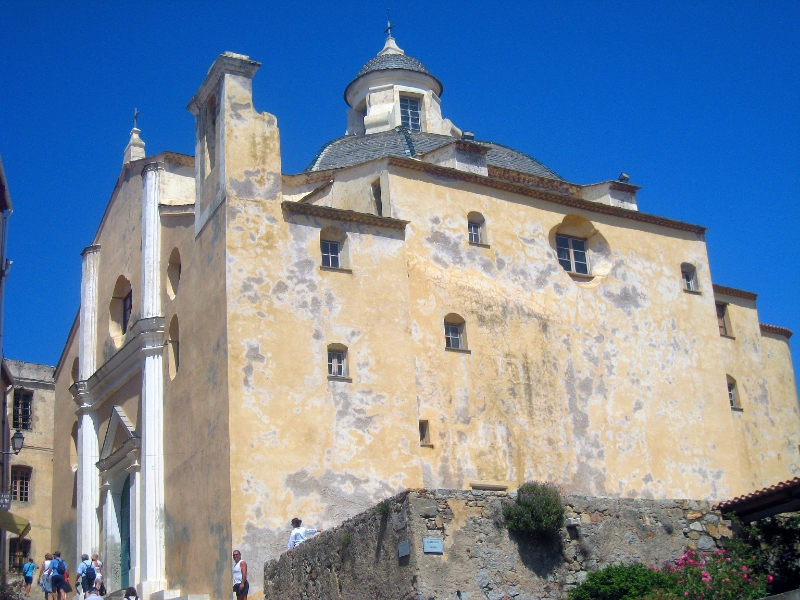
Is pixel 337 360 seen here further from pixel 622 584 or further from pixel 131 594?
pixel 622 584

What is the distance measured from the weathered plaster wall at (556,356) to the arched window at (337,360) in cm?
200

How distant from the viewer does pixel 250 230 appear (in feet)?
87.0

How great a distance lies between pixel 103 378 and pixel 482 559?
1982 centimetres

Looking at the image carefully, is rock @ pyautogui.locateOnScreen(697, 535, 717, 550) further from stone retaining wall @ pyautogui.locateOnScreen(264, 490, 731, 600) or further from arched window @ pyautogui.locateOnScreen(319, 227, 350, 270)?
arched window @ pyautogui.locateOnScreen(319, 227, 350, 270)

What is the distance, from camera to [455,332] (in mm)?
28953

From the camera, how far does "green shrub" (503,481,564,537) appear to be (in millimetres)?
17156

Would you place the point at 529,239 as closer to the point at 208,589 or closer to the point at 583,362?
the point at 583,362

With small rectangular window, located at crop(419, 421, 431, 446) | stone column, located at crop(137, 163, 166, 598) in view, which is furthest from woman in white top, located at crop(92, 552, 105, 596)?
small rectangular window, located at crop(419, 421, 431, 446)

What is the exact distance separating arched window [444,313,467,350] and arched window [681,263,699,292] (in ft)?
29.2

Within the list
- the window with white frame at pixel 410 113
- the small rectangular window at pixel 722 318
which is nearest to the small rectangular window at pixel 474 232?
the small rectangular window at pixel 722 318

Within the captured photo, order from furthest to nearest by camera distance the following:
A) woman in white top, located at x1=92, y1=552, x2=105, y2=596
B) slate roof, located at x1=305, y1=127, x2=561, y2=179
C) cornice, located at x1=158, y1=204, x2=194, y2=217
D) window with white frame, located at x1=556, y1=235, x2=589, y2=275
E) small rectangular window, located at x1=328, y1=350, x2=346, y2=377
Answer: slate roof, located at x1=305, y1=127, x2=561, y2=179 → window with white frame, located at x1=556, y1=235, x2=589, y2=275 → cornice, located at x1=158, y1=204, x2=194, y2=217 → woman in white top, located at x1=92, y1=552, x2=105, y2=596 → small rectangular window, located at x1=328, y1=350, x2=346, y2=377

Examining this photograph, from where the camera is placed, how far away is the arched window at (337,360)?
Answer: 26.4 m

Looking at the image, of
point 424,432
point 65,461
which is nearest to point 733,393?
point 424,432

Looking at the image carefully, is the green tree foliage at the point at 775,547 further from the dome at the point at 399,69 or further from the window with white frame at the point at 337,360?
the dome at the point at 399,69
